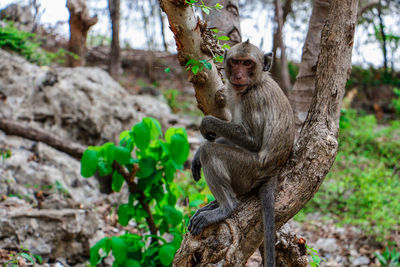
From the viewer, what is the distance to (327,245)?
7.11 metres

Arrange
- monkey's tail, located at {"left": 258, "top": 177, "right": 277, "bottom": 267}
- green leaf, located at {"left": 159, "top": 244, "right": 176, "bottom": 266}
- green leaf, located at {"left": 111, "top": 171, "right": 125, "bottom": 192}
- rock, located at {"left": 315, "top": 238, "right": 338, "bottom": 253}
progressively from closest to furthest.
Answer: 1. monkey's tail, located at {"left": 258, "top": 177, "right": 277, "bottom": 267}
2. green leaf, located at {"left": 159, "top": 244, "right": 176, "bottom": 266}
3. green leaf, located at {"left": 111, "top": 171, "right": 125, "bottom": 192}
4. rock, located at {"left": 315, "top": 238, "right": 338, "bottom": 253}

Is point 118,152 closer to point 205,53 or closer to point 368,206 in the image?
point 205,53

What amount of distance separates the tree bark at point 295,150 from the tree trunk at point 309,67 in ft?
3.77

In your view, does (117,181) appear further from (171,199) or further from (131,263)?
(131,263)

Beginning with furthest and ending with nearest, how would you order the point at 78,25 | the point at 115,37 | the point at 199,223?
the point at 115,37
the point at 78,25
the point at 199,223

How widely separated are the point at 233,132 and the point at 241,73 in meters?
0.54

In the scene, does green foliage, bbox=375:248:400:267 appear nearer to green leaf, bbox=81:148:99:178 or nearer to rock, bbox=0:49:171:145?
green leaf, bbox=81:148:99:178

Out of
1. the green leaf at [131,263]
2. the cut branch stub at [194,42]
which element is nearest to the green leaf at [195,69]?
the cut branch stub at [194,42]

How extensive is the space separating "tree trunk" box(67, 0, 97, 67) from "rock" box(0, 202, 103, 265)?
6312mm

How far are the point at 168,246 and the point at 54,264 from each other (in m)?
2.11

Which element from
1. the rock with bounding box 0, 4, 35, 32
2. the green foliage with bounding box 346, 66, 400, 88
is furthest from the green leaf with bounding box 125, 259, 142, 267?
the green foliage with bounding box 346, 66, 400, 88

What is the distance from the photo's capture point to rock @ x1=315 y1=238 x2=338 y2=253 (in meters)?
7.02

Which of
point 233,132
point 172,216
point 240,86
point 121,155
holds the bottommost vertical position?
point 172,216

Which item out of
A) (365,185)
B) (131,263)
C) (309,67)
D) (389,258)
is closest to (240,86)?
(309,67)
